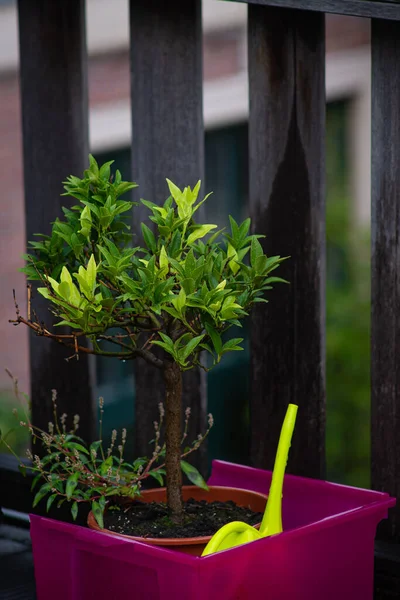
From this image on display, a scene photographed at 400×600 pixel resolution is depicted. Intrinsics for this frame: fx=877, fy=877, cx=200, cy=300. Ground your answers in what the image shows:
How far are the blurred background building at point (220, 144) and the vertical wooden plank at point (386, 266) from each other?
1.87 m

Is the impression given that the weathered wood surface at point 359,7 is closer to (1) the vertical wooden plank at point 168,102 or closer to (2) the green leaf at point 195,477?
(1) the vertical wooden plank at point 168,102

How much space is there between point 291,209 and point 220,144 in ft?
15.0

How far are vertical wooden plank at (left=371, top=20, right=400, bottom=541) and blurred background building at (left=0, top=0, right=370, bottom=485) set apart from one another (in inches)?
73.5

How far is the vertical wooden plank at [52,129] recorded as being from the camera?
1.76 meters

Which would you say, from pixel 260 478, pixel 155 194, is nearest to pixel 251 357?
pixel 260 478

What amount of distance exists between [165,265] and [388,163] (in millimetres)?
470

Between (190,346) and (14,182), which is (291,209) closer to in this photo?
(190,346)

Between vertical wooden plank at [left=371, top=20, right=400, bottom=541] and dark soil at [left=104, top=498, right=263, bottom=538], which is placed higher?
vertical wooden plank at [left=371, top=20, right=400, bottom=541]

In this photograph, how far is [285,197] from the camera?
156 cm

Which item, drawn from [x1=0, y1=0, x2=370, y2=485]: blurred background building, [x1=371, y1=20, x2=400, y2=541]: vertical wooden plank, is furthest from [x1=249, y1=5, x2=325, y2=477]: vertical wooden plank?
[x1=0, y1=0, x2=370, y2=485]: blurred background building

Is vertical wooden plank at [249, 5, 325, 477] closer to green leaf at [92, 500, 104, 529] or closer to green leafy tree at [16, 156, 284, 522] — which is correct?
green leafy tree at [16, 156, 284, 522]

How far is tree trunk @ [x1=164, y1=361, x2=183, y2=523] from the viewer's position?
1.32 metres

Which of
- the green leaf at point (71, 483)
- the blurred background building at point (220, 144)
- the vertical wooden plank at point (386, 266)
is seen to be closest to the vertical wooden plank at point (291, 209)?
the vertical wooden plank at point (386, 266)

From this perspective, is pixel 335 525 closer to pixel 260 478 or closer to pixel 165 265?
pixel 260 478
